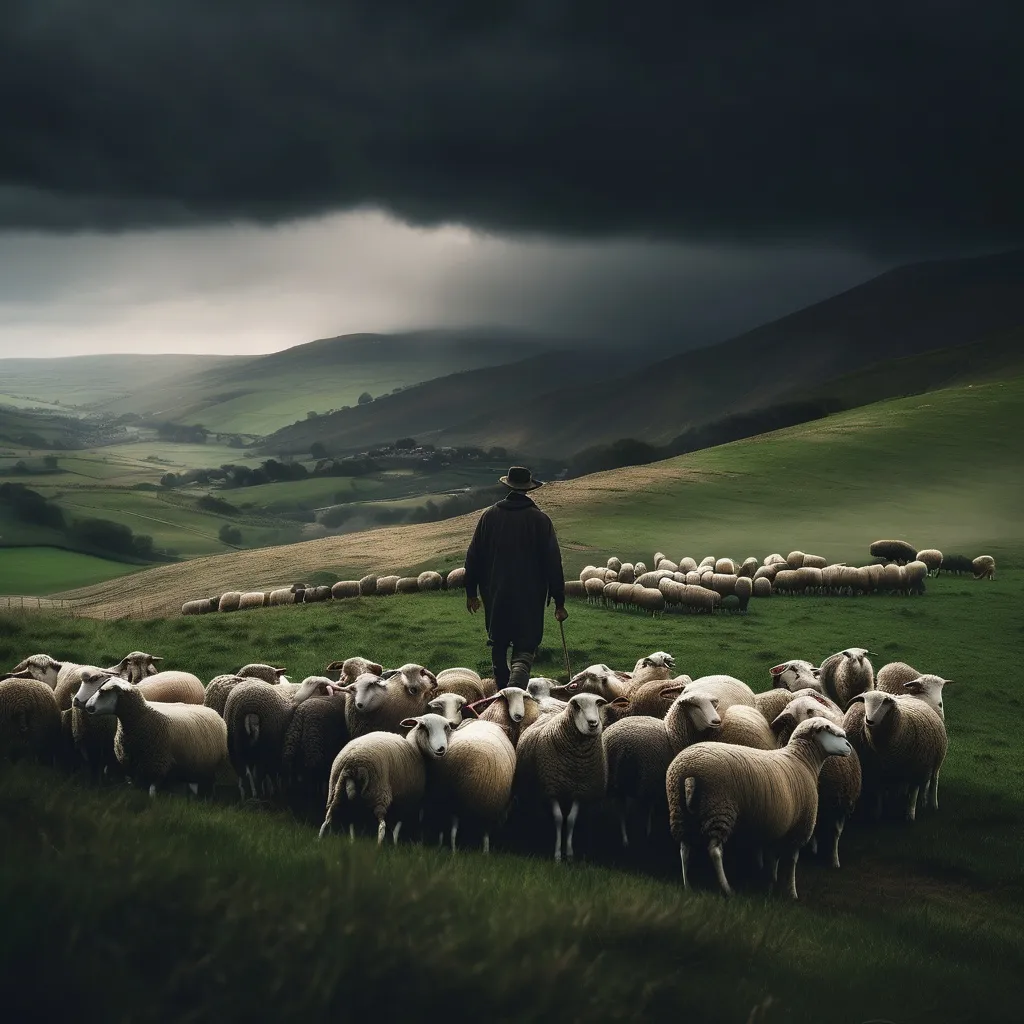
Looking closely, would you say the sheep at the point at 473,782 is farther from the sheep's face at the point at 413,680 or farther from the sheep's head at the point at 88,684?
the sheep's head at the point at 88,684

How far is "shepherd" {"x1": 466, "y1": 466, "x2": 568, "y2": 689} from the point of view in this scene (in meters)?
14.3

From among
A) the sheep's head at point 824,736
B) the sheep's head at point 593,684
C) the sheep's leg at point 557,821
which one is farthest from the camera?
the sheep's head at point 593,684

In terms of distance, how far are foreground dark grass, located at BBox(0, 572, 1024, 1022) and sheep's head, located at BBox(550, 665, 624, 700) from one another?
278cm

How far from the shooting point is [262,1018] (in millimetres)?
5398

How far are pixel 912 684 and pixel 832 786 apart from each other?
10.4 feet

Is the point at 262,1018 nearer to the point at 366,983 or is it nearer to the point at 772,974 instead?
the point at 366,983

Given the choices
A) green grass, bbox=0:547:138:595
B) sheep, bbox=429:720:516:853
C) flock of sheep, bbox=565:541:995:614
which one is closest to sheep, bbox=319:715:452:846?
sheep, bbox=429:720:516:853

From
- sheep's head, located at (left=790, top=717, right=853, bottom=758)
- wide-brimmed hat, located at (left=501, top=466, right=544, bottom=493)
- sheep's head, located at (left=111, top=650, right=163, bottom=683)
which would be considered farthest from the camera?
sheep's head, located at (left=111, top=650, right=163, bottom=683)

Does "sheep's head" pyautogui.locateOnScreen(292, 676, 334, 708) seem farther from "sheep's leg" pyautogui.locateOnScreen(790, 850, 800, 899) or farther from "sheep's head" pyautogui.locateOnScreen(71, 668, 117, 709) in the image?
"sheep's leg" pyautogui.locateOnScreen(790, 850, 800, 899)

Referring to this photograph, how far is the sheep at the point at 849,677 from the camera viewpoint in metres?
14.2

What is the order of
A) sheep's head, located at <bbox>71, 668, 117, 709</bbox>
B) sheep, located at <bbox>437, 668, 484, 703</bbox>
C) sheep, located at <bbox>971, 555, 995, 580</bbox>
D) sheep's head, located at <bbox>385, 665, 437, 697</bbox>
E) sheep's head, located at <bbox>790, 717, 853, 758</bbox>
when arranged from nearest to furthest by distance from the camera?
sheep's head, located at <bbox>790, 717, 853, 758</bbox>, sheep's head, located at <bbox>71, 668, 117, 709</bbox>, sheep's head, located at <bbox>385, 665, 437, 697</bbox>, sheep, located at <bbox>437, 668, 484, 703</bbox>, sheep, located at <bbox>971, 555, 995, 580</bbox>

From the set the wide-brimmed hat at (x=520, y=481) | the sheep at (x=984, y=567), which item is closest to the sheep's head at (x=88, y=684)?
the wide-brimmed hat at (x=520, y=481)

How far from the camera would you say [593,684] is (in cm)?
1291

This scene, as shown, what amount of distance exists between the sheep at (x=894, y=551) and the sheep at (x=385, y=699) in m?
25.6
